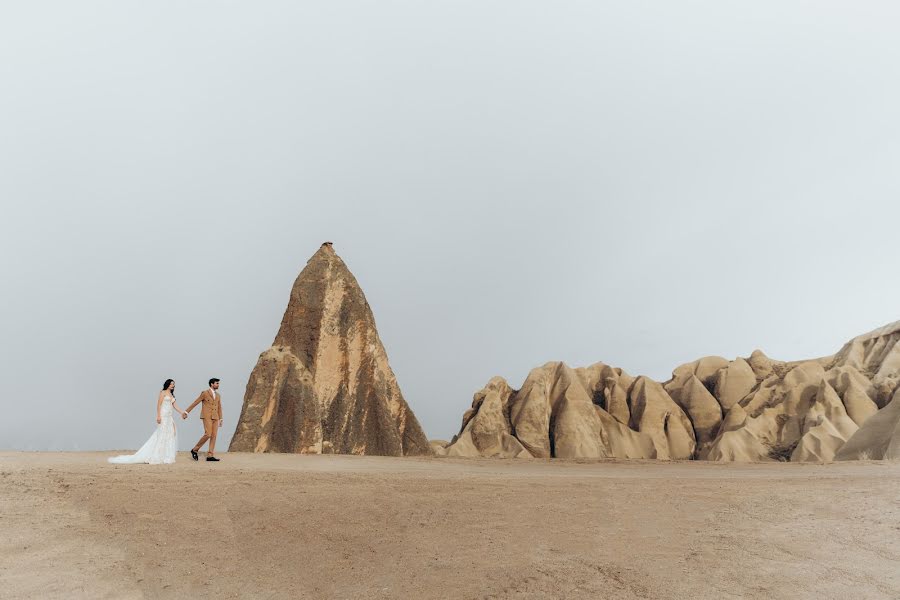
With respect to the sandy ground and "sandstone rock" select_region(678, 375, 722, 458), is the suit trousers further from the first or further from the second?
"sandstone rock" select_region(678, 375, 722, 458)

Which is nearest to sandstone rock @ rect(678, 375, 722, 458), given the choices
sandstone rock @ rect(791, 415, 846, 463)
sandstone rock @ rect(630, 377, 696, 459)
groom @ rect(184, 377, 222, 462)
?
sandstone rock @ rect(630, 377, 696, 459)

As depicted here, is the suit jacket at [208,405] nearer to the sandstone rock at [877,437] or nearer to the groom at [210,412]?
the groom at [210,412]

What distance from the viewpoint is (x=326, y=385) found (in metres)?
18.5

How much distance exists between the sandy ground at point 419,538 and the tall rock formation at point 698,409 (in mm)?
26676

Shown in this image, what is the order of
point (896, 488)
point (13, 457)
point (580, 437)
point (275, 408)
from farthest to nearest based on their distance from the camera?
point (580, 437), point (275, 408), point (13, 457), point (896, 488)

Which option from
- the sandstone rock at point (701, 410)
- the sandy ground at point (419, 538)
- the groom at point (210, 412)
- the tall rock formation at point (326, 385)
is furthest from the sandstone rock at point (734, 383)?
the groom at point (210, 412)

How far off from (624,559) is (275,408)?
12.8 m

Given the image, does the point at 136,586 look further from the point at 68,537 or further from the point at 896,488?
the point at 896,488

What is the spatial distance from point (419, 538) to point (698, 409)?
3874 centimetres

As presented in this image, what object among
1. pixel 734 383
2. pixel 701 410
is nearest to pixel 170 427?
pixel 701 410

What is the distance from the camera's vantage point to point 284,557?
6.11m

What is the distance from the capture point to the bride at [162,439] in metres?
10.6

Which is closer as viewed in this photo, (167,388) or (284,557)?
(284,557)

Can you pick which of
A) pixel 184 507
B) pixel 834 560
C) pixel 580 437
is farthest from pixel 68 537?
pixel 580 437
